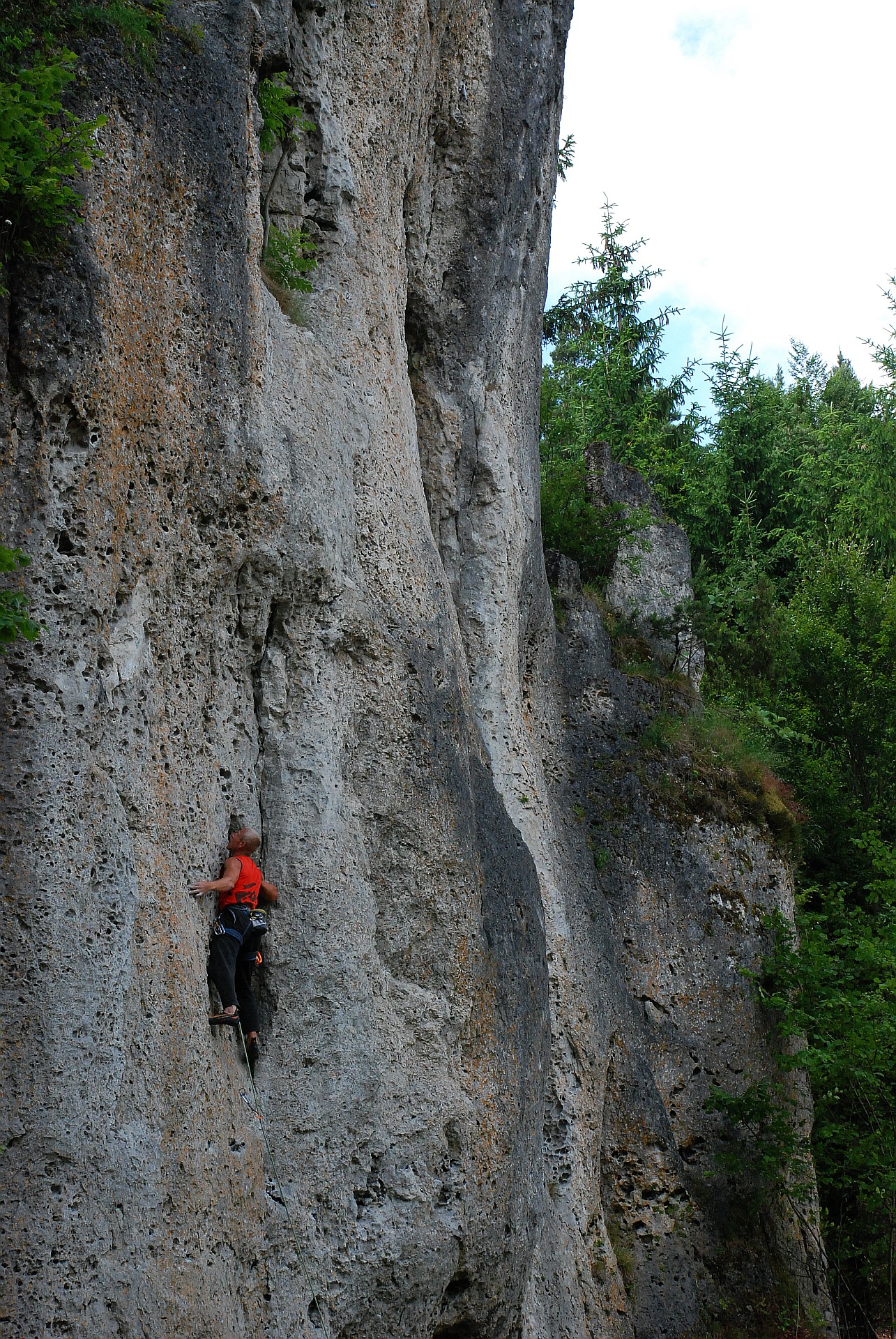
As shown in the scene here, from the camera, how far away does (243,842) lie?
6.79 meters

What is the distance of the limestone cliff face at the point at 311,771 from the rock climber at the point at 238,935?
0.13 metres

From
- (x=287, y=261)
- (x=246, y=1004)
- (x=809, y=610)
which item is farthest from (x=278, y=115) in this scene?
(x=809, y=610)

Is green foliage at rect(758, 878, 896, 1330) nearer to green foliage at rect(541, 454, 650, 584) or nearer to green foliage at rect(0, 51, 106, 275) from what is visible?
green foliage at rect(541, 454, 650, 584)

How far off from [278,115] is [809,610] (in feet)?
44.4

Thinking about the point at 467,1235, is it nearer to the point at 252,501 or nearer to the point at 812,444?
the point at 252,501

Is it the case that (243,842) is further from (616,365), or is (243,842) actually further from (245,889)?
(616,365)

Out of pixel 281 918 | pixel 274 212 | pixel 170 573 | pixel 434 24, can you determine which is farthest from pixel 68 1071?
pixel 434 24

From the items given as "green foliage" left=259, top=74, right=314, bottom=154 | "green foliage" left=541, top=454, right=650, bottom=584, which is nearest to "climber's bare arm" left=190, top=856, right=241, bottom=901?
"green foliage" left=259, top=74, right=314, bottom=154

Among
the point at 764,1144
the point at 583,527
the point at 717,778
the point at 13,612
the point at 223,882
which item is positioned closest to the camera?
the point at 13,612

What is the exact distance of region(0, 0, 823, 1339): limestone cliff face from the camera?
5.54m

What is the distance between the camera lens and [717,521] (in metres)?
25.8

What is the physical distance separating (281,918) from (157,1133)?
165cm

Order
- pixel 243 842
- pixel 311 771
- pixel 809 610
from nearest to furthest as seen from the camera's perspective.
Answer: pixel 243 842 → pixel 311 771 → pixel 809 610

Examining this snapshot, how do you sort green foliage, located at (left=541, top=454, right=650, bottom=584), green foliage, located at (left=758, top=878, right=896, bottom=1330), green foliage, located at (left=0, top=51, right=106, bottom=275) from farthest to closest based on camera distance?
green foliage, located at (left=541, top=454, right=650, bottom=584) < green foliage, located at (left=758, top=878, right=896, bottom=1330) < green foliage, located at (left=0, top=51, right=106, bottom=275)
